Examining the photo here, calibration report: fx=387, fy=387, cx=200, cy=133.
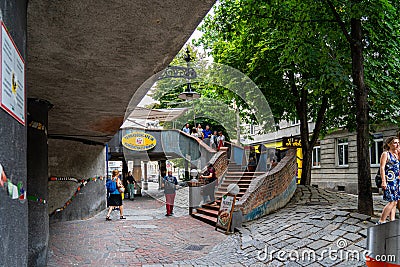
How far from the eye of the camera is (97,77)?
20.0 ft

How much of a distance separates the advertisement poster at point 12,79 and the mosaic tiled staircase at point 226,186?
36.1 feet

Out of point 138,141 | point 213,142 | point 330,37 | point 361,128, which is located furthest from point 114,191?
point 138,141

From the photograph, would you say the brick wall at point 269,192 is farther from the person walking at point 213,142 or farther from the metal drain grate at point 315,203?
the person walking at point 213,142

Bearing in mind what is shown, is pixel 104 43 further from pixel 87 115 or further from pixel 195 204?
pixel 195 204

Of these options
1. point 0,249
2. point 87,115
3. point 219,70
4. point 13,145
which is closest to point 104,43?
point 13,145

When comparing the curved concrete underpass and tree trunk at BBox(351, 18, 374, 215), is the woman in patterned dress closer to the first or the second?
tree trunk at BBox(351, 18, 374, 215)

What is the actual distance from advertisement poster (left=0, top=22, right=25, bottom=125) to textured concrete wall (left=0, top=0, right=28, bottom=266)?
64mm

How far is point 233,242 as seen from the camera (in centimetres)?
1012

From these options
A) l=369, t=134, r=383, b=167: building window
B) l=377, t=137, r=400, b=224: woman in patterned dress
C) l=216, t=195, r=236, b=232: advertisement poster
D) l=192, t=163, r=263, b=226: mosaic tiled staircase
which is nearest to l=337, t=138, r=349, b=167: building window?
l=369, t=134, r=383, b=167: building window

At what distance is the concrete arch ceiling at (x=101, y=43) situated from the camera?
3.73 metres

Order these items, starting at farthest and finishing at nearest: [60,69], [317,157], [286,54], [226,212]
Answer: [317,157]
[226,212]
[286,54]
[60,69]

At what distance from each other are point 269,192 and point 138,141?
12597 mm

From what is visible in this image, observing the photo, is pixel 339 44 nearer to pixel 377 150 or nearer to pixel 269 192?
pixel 269 192

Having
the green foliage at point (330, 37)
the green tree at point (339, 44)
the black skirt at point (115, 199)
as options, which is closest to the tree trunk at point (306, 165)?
the green tree at point (339, 44)
